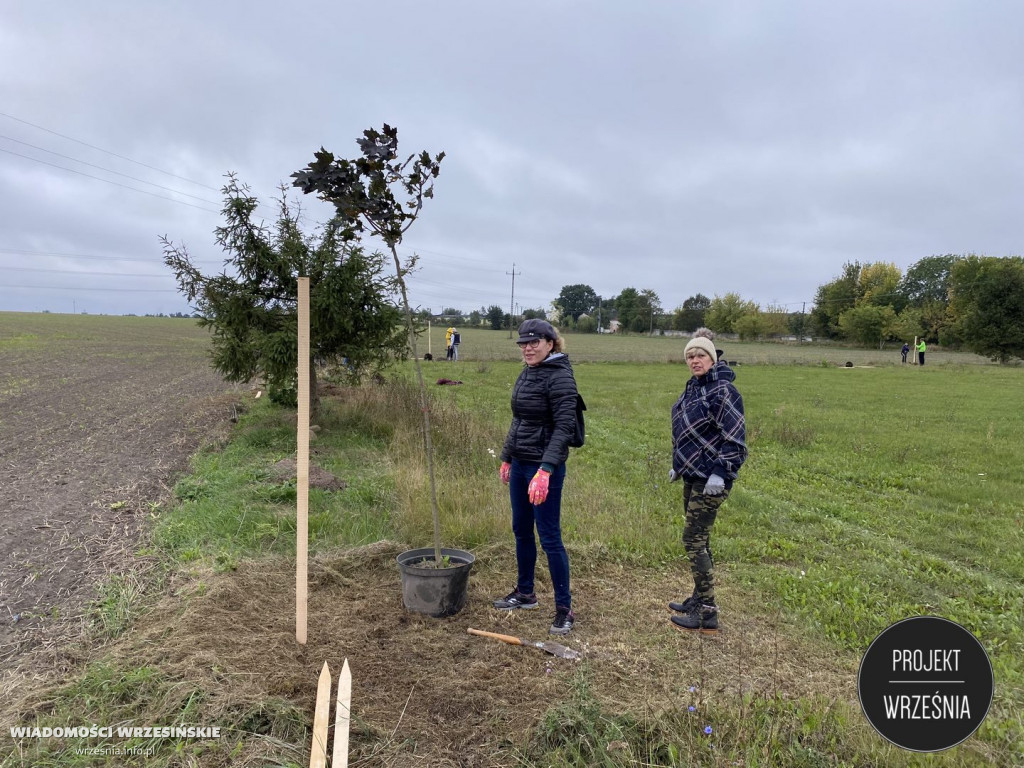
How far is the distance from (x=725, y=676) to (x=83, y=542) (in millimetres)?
5158

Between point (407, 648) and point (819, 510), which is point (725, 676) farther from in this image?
point (819, 510)

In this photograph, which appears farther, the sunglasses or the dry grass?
the sunglasses

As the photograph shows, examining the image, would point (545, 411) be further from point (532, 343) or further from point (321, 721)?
point (321, 721)

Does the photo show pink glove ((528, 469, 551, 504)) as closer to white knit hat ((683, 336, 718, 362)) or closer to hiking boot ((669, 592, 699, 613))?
white knit hat ((683, 336, 718, 362))

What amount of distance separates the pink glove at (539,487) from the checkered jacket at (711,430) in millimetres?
968

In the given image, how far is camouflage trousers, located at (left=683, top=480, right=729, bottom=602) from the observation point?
12.8ft

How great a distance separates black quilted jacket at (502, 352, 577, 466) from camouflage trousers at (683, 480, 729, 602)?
0.90 meters

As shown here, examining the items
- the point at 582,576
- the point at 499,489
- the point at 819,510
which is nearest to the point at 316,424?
the point at 499,489

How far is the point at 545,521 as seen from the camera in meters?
3.94

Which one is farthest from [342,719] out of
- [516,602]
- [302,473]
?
[516,602]

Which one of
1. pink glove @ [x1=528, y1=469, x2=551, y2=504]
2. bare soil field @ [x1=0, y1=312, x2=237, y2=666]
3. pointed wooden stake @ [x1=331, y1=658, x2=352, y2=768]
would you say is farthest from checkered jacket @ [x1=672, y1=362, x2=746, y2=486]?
bare soil field @ [x1=0, y1=312, x2=237, y2=666]

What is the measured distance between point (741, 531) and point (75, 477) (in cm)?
765

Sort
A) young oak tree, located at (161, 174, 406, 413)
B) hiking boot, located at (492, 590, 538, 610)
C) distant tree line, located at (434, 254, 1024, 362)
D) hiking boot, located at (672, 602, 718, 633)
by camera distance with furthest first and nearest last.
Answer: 1. distant tree line, located at (434, 254, 1024, 362)
2. young oak tree, located at (161, 174, 406, 413)
3. hiking boot, located at (492, 590, 538, 610)
4. hiking boot, located at (672, 602, 718, 633)

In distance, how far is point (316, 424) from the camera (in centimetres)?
1098
